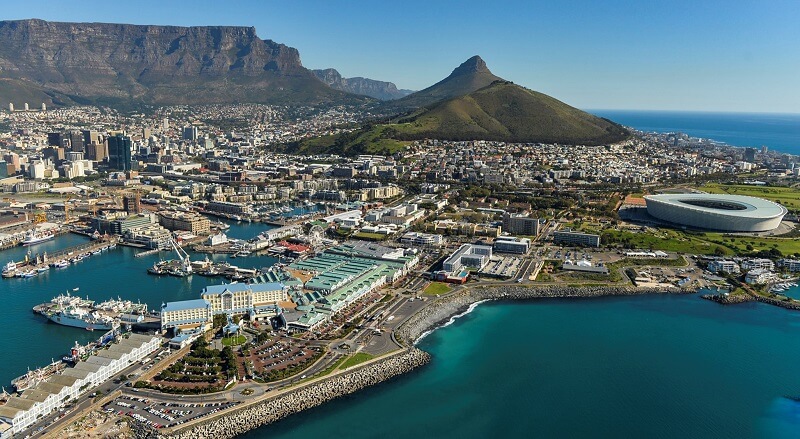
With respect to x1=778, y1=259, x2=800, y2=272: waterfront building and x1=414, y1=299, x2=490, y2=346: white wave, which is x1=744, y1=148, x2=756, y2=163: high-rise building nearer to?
x1=778, y1=259, x2=800, y2=272: waterfront building

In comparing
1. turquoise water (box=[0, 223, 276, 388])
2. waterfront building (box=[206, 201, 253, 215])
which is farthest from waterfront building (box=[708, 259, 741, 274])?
waterfront building (box=[206, 201, 253, 215])

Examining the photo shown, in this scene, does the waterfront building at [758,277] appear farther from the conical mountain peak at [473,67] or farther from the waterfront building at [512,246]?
the conical mountain peak at [473,67]

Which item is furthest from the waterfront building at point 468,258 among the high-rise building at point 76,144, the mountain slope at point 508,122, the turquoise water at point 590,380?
the high-rise building at point 76,144

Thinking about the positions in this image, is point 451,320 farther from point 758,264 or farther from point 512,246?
point 758,264

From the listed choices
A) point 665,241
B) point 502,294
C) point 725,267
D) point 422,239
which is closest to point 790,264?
point 725,267

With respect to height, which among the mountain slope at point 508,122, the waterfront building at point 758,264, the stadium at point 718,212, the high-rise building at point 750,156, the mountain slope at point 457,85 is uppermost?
the mountain slope at point 457,85

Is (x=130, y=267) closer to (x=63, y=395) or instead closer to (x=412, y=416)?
(x=63, y=395)

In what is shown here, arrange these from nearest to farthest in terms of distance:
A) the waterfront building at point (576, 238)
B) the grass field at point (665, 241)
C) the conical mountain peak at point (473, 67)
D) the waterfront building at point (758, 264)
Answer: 1. the waterfront building at point (758, 264)
2. the grass field at point (665, 241)
3. the waterfront building at point (576, 238)
4. the conical mountain peak at point (473, 67)
